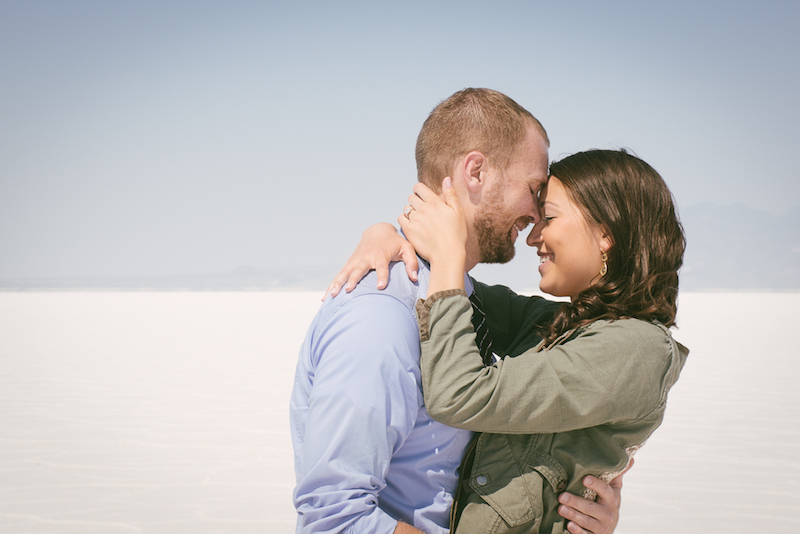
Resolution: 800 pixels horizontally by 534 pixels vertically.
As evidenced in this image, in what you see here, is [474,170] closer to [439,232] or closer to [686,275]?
[439,232]

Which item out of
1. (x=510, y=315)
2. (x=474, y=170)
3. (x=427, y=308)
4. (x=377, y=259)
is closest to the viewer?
(x=427, y=308)

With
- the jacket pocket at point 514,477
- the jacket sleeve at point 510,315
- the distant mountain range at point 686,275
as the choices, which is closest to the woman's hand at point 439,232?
the jacket pocket at point 514,477

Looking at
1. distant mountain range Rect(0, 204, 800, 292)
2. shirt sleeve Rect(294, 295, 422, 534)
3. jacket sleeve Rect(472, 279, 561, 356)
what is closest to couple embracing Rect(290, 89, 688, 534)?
shirt sleeve Rect(294, 295, 422, 534)

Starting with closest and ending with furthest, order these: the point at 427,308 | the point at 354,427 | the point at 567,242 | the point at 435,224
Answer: the point at 354,427
the point at 427,308
the point at 435,224
the point at 567,242

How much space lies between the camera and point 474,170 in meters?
2.17

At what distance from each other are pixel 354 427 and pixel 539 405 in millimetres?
518

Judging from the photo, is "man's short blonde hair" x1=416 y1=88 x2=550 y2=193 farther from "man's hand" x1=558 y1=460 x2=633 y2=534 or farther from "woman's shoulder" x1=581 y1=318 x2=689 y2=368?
"man's hand" x1=558 y1=460 x2=633 y2=534

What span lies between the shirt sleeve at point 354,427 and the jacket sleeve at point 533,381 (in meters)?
0.11

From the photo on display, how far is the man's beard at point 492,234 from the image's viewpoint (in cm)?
222

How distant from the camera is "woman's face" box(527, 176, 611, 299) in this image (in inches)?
88.4

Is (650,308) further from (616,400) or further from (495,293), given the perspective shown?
(495,293)

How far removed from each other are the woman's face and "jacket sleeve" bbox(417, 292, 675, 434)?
1.70ft

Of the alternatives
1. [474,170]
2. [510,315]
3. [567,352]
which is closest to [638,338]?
[567,352]

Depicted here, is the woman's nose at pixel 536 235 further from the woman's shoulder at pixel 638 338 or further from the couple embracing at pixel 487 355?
the woman's shoulder at pixel 638 338
